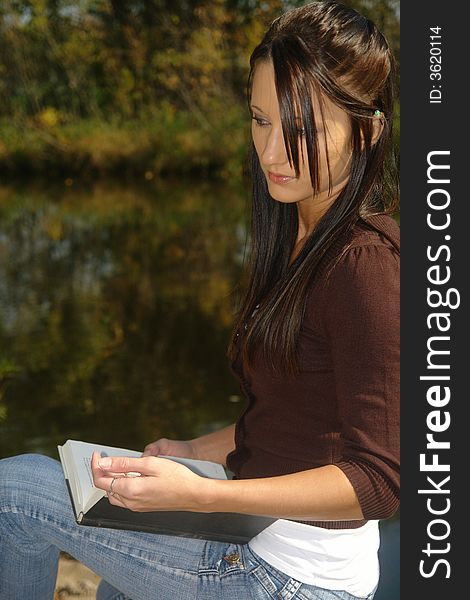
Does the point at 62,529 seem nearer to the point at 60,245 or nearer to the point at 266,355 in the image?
the point at 266,355

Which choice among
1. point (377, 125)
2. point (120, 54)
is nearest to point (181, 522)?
point (377, 125)

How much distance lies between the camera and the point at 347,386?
131cm

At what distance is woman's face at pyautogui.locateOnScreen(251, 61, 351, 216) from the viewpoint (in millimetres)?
1413

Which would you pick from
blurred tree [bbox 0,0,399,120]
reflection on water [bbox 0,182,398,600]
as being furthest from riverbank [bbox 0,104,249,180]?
reflection on water [bbox 0,182,398,600]

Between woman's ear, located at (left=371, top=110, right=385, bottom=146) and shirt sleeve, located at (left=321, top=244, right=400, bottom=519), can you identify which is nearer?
shirt sleeve, located at (left=321, top=244, right=400, bottom=519)

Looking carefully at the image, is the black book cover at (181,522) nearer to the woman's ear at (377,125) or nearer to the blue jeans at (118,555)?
the blue jeans at (118,555)

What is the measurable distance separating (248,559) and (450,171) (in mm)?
607

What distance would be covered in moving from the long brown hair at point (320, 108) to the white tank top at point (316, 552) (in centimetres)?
23

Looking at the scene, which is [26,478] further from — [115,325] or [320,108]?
[115,325]

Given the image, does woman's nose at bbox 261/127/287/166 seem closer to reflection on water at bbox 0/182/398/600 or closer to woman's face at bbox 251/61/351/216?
woman's face at bbox 251/61/351/216

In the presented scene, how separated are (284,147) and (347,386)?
1.17ft

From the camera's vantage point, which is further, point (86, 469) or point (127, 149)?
point (127, 149)

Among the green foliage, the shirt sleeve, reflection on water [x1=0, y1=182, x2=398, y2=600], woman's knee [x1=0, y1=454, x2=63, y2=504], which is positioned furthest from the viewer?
the green foliage

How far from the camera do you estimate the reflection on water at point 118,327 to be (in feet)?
13.4
